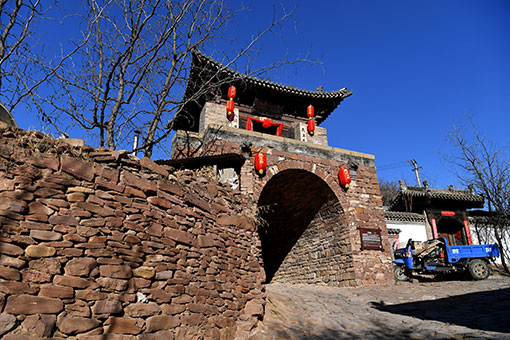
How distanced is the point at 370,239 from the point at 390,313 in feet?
10.6

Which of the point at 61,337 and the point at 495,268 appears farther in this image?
the point at 495,268

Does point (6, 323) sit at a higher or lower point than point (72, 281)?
lower

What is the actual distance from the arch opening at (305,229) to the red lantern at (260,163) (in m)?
0.57

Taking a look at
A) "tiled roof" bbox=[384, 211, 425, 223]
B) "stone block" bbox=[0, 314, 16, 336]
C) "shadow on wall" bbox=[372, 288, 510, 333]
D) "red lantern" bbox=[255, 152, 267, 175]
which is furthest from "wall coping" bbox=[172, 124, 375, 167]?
"stone block" bbox=[0, 314, 16, 336]

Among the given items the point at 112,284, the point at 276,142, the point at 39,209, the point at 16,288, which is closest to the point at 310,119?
the point at 276,142

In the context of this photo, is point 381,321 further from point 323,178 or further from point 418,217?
point 418,217

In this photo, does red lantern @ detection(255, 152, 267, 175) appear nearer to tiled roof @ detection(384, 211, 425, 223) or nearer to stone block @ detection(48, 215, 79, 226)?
stone block @ detection(48, 215, 79, 226)

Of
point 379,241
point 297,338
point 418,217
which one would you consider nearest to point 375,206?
point 379,241

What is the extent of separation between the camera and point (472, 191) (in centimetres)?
1803

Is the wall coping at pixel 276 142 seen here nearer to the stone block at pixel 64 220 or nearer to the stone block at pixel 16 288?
the stone block at pixel 64 220

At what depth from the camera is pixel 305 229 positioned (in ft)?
36.2

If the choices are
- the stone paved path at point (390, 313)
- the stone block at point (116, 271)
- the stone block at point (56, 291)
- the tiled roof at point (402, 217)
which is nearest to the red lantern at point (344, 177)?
the stone paved path at point (390, 313)

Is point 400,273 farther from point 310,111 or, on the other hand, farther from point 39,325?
point 39,325

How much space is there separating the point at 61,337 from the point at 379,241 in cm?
873
